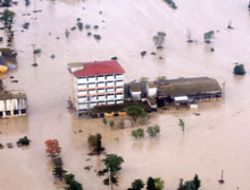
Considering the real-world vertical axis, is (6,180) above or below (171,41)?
below

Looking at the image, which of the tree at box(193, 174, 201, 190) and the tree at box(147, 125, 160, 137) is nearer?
the tree at box(193, 174, 201, 190)

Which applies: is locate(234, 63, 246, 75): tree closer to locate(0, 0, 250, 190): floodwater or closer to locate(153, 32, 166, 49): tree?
locate(0, 0, 250, 190): floodwater

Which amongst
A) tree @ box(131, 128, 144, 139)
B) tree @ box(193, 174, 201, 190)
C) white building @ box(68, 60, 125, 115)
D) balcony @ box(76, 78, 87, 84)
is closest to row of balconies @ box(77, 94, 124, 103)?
white building @ box(68, 60, 125, 115)

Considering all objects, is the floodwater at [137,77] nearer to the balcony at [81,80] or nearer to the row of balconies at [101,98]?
the row of balconies at [101,98]

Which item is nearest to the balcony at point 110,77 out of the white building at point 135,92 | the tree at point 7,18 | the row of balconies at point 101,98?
the row of balconies at point 101,98

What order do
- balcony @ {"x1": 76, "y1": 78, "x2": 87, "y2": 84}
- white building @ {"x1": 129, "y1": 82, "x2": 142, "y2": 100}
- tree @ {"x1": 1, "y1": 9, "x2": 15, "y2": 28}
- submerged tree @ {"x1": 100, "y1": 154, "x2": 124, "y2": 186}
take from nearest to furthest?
submerged tree @ {"x1": 100, "y1": 154, "x2": 124, "y2": 186} → balcony @ {"x1": 76, "y1": 78, "x2": 87, "y2": 84} → white building @ {"x1": 129, "y1": 82, "x2": 142, "y2": 100} → tree @ {"x1": 1, "y1": 9, "x2": 15, "y2": 28}

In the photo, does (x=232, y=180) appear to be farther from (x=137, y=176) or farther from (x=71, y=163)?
(x=71, y=163)

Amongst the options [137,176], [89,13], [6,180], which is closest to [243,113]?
[137,176]
